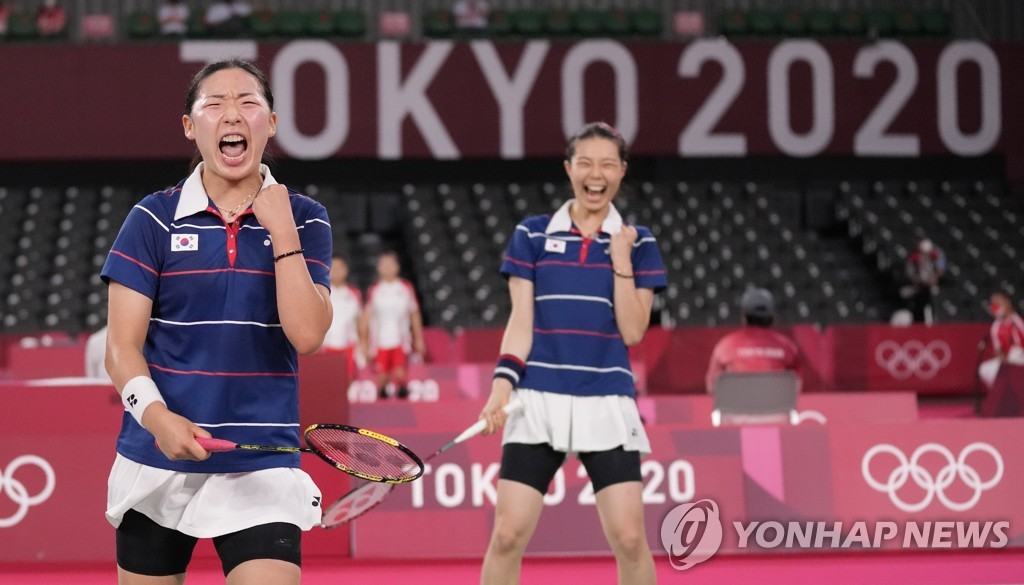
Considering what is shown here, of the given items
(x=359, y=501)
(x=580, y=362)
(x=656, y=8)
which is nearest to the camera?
(x=359, y=501)

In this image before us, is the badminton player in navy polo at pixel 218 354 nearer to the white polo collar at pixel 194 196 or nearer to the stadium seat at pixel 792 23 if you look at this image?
the white polo collar at pixel 194 196

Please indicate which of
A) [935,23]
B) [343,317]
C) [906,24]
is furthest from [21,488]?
[935,23]

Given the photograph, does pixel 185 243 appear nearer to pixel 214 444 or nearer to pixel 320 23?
pixel 214 444

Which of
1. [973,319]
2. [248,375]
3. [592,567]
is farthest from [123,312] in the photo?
[973,319]

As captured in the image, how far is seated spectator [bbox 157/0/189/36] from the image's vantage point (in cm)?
1845

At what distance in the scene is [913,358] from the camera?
14711 mm

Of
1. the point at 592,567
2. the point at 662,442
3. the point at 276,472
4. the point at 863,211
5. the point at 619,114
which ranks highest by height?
the point at 619,114

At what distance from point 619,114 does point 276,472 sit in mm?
16189

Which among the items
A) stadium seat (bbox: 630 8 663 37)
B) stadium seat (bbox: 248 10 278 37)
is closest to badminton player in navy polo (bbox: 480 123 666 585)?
stadium seat (bbox: 248 10 278 37)

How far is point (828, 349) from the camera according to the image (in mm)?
14641

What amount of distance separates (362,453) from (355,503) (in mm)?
1110

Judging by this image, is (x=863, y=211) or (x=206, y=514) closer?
(x=206, y=514)

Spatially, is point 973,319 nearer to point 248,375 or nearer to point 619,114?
point 619,114

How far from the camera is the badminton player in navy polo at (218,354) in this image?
96.9 inches
